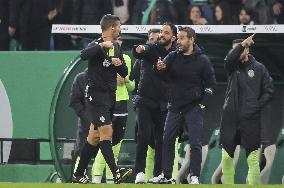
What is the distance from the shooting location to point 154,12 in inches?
853

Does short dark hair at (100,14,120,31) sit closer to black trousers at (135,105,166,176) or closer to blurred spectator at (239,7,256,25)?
black trousers at (135,105,166,176)

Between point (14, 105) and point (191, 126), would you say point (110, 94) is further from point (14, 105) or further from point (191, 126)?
point (14, 105)

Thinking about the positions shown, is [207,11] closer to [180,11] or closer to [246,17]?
[180,11]

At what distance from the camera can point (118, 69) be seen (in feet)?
53.4

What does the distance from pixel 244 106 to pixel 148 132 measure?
1350mm

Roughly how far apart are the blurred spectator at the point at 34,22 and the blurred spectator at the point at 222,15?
9.46ft

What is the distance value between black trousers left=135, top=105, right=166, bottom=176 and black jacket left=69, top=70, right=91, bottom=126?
1.02 metres

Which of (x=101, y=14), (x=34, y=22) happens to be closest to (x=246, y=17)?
(x=101, y=14)

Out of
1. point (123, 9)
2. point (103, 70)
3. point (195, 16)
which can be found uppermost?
point (123, 9)

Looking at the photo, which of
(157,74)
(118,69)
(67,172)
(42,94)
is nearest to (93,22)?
(42,94)

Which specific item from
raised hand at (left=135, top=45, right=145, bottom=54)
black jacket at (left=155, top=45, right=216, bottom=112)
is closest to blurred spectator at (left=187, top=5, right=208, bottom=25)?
black jacket at (left=155, top=45, right=216, bottom=112)

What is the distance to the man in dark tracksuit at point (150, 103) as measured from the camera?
17.9 meters

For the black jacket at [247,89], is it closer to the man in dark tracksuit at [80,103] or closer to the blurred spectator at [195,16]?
the man in dark tracksuit at [80,103]

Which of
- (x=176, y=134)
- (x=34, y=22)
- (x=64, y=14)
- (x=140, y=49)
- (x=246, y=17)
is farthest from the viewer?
(x=64, y=14)
